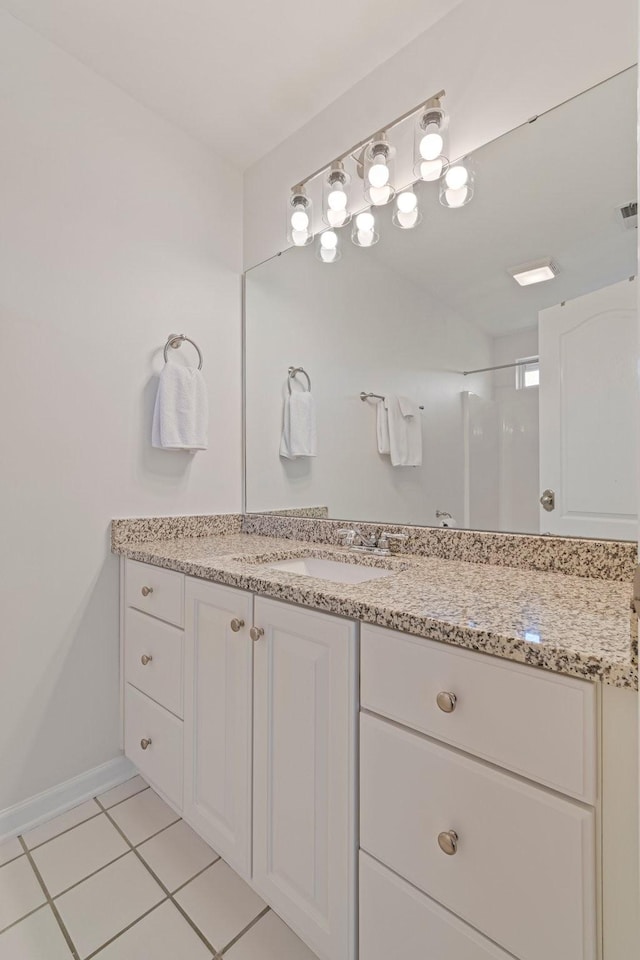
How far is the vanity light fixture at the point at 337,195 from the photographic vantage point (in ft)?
5.38

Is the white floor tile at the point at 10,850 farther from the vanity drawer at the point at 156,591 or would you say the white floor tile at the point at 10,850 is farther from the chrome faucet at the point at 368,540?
the chrome faucet at the point at 368,540

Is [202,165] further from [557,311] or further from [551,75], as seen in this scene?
[557,311]

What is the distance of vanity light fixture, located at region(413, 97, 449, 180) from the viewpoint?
4.50 ft

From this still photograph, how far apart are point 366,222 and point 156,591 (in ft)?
4.76

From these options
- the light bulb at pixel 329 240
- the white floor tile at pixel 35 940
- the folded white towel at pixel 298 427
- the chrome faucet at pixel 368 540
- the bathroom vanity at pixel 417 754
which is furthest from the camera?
the folded white towel at pixel 298 427

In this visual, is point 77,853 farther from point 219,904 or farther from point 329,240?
point 329,240

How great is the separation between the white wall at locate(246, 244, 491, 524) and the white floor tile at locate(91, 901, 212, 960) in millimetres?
1191

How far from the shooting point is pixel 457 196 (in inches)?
55.5

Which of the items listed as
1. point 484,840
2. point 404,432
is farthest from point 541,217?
point 484,840

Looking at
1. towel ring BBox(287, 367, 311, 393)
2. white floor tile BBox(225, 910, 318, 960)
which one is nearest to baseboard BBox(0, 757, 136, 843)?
white floor tile BBox(225, 910, 318, 960)

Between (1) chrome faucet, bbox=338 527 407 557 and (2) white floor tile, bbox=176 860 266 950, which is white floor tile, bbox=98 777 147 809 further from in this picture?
(1) chrome faucet, bbox=338 527 407 557

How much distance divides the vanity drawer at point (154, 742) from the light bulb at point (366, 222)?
5.66 feet

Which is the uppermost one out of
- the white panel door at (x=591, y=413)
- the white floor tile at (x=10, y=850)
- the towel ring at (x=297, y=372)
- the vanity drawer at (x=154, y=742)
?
the towel ring at (x=297, y=372)

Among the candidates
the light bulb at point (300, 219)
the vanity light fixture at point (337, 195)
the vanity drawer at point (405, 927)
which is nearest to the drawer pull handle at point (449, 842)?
the vanity drawer at point (405, 927)
